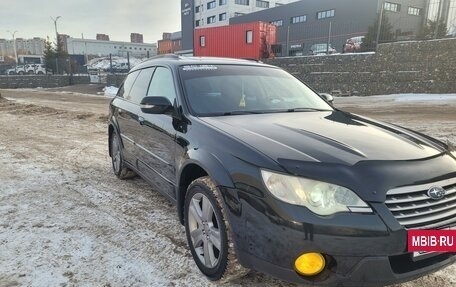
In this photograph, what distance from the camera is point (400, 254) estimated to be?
2090 millimetres

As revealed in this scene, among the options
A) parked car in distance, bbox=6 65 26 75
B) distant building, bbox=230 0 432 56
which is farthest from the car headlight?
parked car in distance, bbox=6 65 26 75

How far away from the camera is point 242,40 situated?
25.5m

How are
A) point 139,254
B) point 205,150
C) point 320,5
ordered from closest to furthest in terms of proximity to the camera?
point 205,150 → point 139,254 → point 320,5

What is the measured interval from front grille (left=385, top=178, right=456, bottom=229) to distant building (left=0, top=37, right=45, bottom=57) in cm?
11437

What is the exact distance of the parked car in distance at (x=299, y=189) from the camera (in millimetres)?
2074

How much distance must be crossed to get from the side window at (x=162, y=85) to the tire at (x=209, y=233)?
1.11m

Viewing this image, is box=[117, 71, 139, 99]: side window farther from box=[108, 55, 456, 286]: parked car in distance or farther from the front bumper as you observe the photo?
the front bumper

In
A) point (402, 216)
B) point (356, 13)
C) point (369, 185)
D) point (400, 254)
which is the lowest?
point (400, 254)

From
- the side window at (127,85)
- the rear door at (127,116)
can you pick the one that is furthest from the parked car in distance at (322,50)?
the rear door at (127,116)

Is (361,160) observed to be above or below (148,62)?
below

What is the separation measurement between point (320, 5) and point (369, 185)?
168 feet

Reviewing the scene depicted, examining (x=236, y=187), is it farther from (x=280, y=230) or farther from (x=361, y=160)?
(x=361, y=160)

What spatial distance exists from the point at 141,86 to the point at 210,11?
65639 millimetres

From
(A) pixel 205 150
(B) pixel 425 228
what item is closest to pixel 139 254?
(A) pixel 205 150
